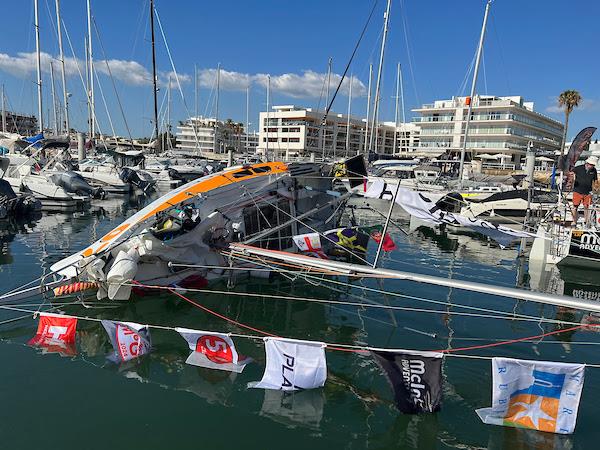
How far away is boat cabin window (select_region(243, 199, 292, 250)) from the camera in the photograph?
1298 centimetres

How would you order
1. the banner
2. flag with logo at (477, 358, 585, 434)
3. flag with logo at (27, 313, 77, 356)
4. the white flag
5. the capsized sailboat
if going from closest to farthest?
flag with logo at (477, 358, 585, 434)
flag with logo at (27, 313, 77, 356)
the capsized sailboat
the banner
the white flag

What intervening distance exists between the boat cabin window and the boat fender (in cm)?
379

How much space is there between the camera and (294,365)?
6805 mm

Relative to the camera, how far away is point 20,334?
357 inches

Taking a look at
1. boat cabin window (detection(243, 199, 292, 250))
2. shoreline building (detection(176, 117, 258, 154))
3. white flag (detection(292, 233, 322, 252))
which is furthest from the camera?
shoreline building (detection(176, 117, 258, 154))

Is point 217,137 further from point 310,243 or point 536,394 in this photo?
point 536,394

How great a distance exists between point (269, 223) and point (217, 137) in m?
114

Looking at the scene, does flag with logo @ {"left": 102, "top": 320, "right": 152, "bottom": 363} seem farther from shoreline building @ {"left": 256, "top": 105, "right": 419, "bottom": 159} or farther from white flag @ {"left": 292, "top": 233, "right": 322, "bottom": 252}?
shoreline building @ {"left": 256, "top": 105, "right": 419, "bottom": 159}

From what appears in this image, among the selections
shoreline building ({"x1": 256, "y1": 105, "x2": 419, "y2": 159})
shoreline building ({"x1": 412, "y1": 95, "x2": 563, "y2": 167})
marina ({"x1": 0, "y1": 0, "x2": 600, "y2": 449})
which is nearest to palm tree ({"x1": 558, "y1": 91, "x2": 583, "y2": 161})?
shoreline building ({"x1": 412, "y1": 95, "x2": 563, "y2": 167})

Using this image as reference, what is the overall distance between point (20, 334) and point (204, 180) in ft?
19.3

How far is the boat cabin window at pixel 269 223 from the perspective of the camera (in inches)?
511

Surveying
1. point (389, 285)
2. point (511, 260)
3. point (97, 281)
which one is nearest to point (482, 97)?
point (511, 260)

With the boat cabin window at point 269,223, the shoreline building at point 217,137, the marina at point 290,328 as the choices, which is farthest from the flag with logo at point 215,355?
the shoreline building at point 217,137

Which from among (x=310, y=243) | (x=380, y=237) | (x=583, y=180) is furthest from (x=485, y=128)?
(x=310, y=243)
